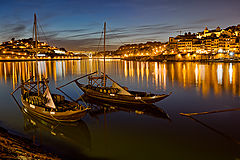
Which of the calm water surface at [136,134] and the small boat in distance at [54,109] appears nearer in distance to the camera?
the calm water surface at [136,134]

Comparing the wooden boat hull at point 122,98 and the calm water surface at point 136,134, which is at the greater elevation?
the wooden boat hull at point 122,98

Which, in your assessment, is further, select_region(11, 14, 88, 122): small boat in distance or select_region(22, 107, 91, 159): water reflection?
select_region(11, 14, 88, 122): small boat in distance

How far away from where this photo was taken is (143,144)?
9.41 metres

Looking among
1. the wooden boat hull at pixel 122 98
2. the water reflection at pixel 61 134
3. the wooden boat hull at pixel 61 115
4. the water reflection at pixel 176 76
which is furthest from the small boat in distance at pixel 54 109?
the water reflection at pixel 176 76

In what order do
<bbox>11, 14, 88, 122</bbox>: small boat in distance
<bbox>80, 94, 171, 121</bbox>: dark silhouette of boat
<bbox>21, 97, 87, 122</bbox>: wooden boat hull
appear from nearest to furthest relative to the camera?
<bbox>21, 97, 87, 122</bbox>: wooden boat hull
<bbox>11, 14, 88, 122</bbox>: small boat in distance
<bbox>80, 94, 171, 121</bbox>: dark silhouette of boat

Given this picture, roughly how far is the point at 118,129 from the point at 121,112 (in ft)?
10.8

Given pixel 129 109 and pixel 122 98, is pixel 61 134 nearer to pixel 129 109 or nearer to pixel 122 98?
pixel 129 109

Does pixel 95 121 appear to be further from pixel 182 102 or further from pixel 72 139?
pixel 182 102

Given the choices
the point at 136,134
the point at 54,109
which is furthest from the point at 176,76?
the point at 54,109

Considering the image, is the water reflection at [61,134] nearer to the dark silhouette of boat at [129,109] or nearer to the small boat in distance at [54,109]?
the small boat in distance at [54,109]

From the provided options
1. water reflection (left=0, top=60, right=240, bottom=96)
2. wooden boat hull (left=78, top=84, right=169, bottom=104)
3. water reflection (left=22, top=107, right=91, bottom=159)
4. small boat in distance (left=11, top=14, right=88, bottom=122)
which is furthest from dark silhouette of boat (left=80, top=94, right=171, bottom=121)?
water reflection (left=0, top=60, right=240, bottom=96)

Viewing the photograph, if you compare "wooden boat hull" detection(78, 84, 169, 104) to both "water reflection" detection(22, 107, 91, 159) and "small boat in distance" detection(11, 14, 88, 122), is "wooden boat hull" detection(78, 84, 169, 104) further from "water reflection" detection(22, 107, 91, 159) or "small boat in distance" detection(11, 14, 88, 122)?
"water reflection" detection(22, 107, 91, 159)

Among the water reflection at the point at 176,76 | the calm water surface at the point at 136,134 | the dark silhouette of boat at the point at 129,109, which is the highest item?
the water reflection at the point at 176,76

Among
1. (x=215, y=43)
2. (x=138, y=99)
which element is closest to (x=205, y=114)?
(x=138, y=99)
